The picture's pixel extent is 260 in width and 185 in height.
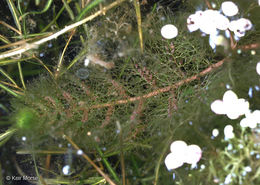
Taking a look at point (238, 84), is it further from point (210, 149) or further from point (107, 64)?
point (107, 64)

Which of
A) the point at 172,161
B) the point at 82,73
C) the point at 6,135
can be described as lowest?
the point at 172,161

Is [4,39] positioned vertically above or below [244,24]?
above

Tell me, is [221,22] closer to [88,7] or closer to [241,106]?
[241,106]

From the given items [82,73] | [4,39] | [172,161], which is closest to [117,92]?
[82,73]

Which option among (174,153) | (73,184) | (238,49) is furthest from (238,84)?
(73,184)

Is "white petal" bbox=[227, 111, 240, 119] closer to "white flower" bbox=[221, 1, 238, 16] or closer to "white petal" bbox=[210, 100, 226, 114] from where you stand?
"white petal" bbox=[210, 100, 226, 114]
